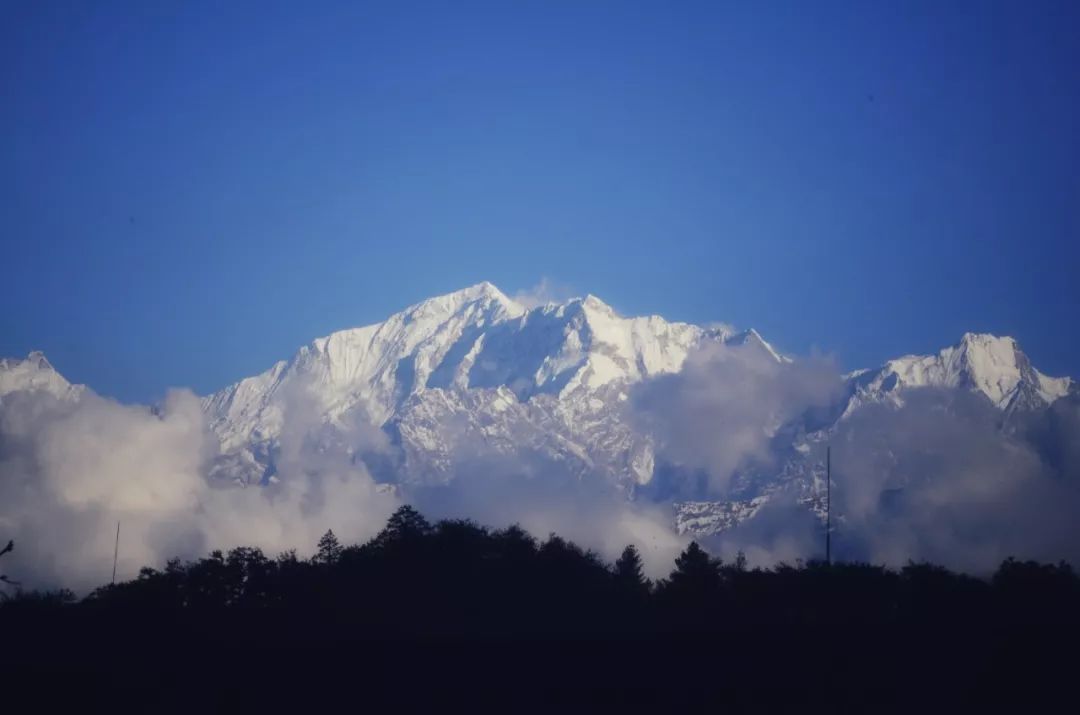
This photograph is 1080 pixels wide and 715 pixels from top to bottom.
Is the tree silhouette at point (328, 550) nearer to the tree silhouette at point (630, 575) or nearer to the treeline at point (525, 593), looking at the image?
the treeline at point (525, 593)

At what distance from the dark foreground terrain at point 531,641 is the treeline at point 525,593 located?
0.32 m

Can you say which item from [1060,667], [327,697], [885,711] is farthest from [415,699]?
[1060,667]

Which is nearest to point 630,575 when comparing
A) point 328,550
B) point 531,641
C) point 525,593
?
point 525,593

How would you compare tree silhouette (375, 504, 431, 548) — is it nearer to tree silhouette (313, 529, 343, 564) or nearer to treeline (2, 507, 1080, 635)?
treeline (2, 507, 1080, 635)

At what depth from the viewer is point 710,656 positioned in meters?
71.5

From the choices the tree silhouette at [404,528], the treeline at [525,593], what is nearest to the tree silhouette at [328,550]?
the treeline at [525,593]

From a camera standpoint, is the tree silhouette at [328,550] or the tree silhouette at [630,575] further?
the tree silhouette at [328,550]

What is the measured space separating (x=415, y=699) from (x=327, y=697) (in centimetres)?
497

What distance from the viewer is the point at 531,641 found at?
3012 inches

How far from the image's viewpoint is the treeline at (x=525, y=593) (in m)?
83.8

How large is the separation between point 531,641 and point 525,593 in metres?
18.2

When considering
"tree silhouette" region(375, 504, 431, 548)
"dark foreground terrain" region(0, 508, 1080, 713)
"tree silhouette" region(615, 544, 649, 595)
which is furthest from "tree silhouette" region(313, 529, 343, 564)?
"tree silhouette" region(615, 544, 649, 595)

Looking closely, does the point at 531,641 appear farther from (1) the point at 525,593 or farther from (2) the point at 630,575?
(2) the point at 630,575

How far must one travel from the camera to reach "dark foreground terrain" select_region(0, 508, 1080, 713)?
6581 centimetres
